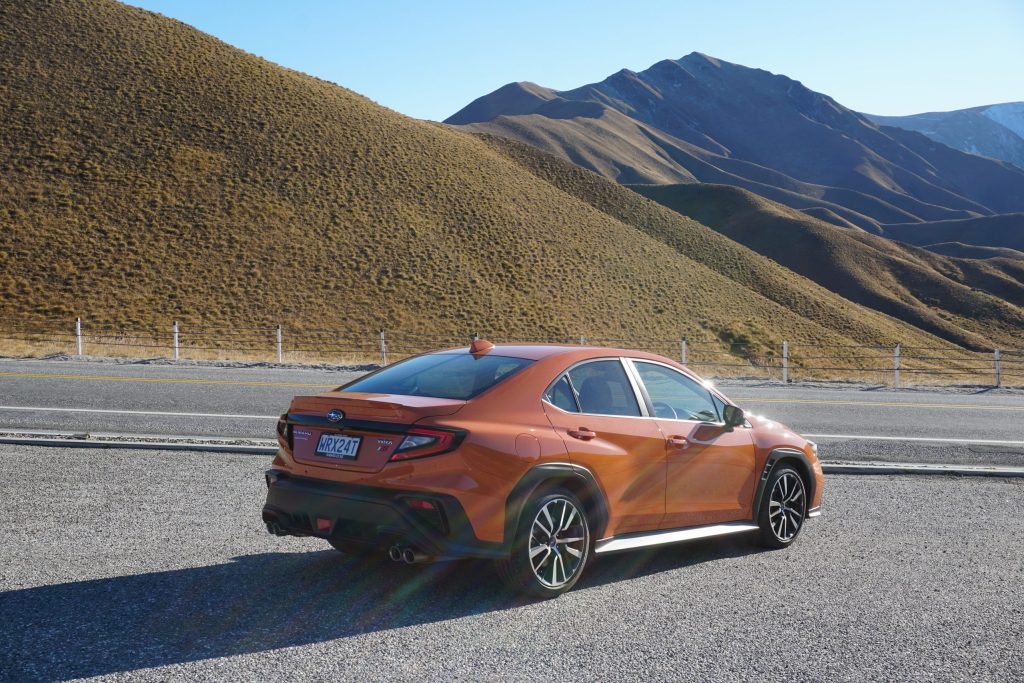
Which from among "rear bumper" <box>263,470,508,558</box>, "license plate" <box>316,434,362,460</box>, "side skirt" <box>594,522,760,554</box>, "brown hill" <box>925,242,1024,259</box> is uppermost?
"brown hill" <box>925,242,1024,259</box>

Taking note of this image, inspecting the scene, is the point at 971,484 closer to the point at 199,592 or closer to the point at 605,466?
the point at 605,466

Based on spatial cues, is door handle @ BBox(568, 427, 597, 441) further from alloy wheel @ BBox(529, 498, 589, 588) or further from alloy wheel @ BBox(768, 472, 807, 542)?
alloy wheel @ BBox(768, 472, 807, 542)

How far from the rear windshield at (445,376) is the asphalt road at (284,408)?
606 centimetres

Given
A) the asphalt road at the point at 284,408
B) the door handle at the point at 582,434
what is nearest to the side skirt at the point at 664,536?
the door handle at the point at 582,434

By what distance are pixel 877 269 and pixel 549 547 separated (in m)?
129

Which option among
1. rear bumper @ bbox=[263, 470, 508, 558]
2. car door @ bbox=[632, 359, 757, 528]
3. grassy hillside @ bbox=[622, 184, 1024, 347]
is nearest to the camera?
rear bumper @ bbox=[263, 470, 508, 558]

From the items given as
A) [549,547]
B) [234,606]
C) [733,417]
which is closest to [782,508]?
[733,417]

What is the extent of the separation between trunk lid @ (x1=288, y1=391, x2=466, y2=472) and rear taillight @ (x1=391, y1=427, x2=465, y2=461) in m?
0.04

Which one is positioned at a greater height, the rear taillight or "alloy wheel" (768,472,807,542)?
the rear taillight

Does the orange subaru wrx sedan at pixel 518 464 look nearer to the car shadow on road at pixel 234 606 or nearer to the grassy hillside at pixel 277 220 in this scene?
the car shadow on road at pixel 234 606

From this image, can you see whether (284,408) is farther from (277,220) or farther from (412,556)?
→ (277,220)

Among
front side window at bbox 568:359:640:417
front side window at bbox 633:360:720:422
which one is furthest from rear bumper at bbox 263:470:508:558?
front side window at bbox 633:360:720:422

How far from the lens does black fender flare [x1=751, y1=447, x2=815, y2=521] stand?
6559 mm

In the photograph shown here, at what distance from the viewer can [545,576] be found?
526 centimetres
